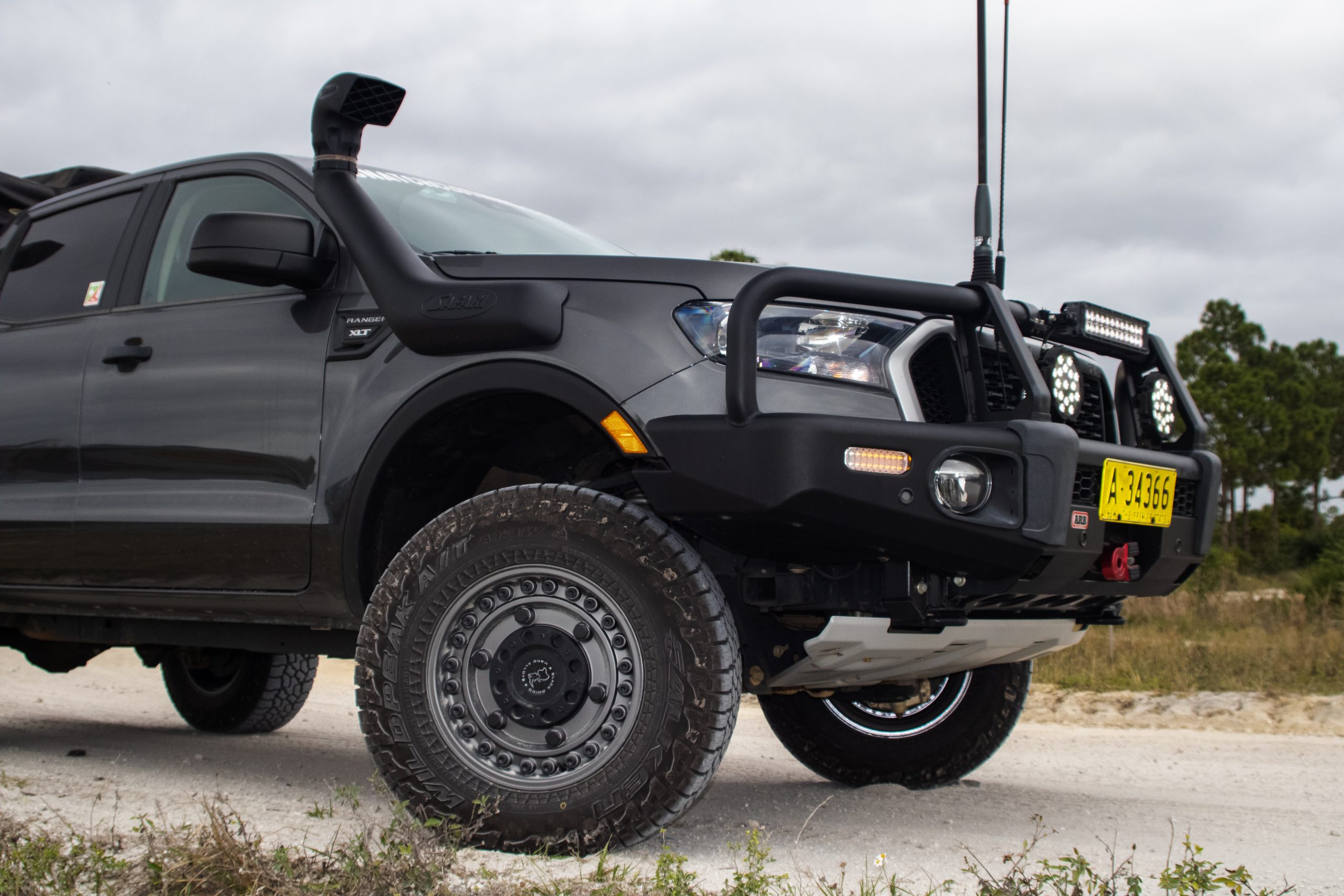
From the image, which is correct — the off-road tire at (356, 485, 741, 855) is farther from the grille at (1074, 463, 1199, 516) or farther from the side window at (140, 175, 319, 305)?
the side window at (140, 175, 319, 305)

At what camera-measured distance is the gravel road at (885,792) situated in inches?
127

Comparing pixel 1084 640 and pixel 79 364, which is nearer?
pixel 79 364

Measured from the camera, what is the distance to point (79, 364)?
409 centimetres

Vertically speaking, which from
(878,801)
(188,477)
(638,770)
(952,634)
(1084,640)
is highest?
(188,477)

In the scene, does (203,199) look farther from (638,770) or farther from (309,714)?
(309,714)

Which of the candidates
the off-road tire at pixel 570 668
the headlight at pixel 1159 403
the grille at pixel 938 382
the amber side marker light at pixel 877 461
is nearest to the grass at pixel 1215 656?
the headlight at pixel 1159 403

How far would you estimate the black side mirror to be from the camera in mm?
3363

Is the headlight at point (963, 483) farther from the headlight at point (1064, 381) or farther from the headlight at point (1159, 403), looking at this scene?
the headlight at point (1159, 403)

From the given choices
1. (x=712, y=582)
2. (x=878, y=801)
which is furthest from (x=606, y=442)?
(x=878, y=801)

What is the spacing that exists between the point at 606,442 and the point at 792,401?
743mm

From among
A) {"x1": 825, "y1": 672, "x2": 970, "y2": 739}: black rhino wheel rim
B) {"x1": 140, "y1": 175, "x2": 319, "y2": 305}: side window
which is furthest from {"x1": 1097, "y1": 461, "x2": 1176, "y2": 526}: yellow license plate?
{"x1": 140, "y1": 175, "x2": 319, "y2": 305}: side window

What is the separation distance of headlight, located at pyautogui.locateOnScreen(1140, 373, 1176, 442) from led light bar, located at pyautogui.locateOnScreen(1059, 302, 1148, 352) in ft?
0.32

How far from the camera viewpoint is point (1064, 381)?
320cm

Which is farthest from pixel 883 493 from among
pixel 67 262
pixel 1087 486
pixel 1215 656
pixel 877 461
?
pixel 1215 656
